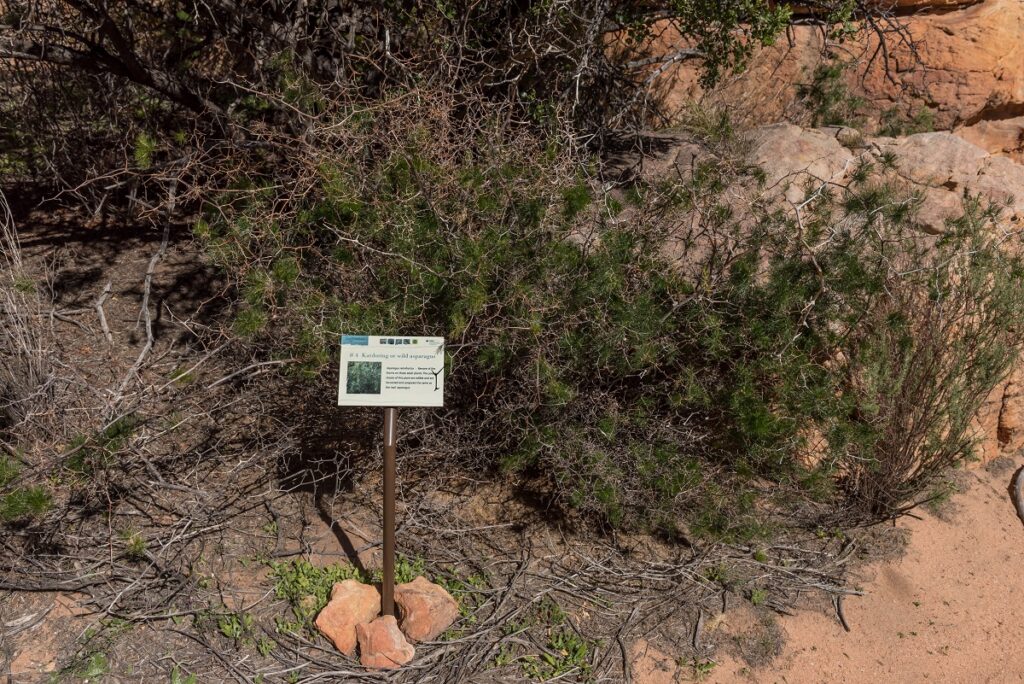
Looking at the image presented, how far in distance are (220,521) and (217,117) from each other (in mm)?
2635

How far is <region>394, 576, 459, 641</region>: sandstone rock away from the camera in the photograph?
11.9 ft

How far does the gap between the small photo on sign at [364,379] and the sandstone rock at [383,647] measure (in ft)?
3.23

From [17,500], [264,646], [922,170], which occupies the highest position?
[922,170]

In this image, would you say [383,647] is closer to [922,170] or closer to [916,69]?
[922,170]

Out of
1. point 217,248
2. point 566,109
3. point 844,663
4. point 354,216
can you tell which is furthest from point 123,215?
point 844,663

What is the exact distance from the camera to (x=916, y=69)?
23.1 ft

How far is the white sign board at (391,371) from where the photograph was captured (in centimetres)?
339

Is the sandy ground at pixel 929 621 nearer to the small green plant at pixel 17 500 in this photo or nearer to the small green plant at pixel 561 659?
the small green plant at pixel 561 659

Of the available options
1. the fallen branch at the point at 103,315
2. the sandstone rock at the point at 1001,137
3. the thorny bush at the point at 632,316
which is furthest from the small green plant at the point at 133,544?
the sandstone rock at the point at 1001,137

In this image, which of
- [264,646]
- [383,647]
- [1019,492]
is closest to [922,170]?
[1019,492]

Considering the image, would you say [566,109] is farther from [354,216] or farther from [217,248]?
[217,248]

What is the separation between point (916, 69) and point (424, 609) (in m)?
6.09

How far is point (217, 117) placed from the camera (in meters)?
5.37

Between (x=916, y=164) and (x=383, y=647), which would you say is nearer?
(x=383, y=647)
